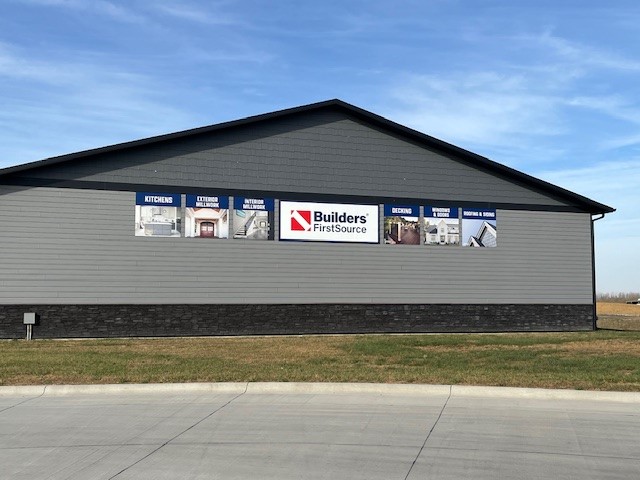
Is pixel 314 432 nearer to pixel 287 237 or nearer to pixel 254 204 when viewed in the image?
pixel 287 237

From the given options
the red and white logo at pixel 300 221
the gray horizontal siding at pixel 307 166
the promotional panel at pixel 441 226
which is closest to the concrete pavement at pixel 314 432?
the gray horizontal siding at pixel 307 166

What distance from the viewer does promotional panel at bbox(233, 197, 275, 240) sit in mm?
26656

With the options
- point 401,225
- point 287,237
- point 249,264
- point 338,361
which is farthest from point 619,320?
point 338,361

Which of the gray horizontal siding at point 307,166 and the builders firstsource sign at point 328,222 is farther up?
the gray horizontal siding at point 307,166

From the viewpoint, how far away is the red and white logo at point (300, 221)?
89.4 ft

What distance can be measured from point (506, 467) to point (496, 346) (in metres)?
13.7

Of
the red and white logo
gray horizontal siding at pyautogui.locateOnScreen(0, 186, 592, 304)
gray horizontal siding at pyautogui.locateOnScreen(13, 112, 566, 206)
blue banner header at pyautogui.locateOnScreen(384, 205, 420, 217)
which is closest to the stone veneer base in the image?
gray horizontal siding at pyautogui.locateOnScreen(0, 186, 592, 304)

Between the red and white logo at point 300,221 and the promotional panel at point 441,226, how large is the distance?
192 inches

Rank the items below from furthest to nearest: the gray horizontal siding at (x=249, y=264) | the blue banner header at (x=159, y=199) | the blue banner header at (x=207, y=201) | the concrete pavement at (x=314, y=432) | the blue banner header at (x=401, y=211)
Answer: the blue banner header at (x=401, y=211)
the blue banner header at (x=207, y=201)
the blue banner header at (x=159, y=199)
the gray horizontal siding at (x=249, y=264)
the concrete pavement at (x=314, y=432)

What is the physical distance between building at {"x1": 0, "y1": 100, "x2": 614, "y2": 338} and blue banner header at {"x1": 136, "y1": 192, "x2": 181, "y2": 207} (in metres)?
0.07

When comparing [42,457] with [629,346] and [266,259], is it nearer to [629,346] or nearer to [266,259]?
[629,346]

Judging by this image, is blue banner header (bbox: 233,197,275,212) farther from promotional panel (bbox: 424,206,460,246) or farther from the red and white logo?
promotional panel (bbox: 424,206,460,246)

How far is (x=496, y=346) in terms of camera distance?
20.9m

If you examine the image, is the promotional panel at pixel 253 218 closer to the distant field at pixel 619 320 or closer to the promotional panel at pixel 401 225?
the promotional panel at pixel 401 225
